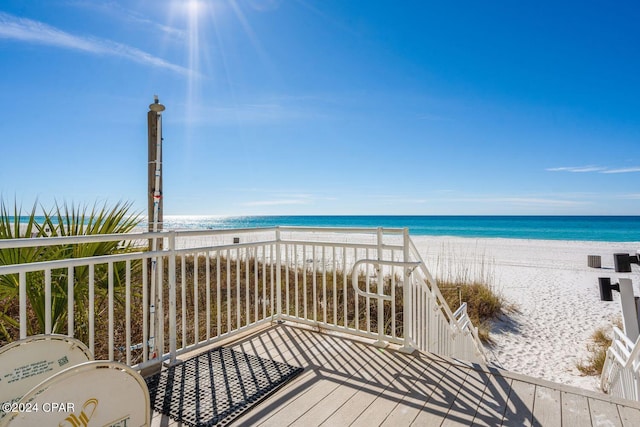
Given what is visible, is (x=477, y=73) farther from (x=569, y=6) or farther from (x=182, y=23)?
(x=182, y=23)

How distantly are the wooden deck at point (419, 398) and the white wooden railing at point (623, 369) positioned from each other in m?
0.54

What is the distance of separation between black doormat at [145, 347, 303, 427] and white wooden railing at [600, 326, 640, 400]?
233 centimetres

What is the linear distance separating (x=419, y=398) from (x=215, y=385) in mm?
1325

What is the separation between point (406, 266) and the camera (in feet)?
9.18

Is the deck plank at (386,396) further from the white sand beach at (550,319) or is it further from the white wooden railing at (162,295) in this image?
the white sand beach at (550,319)

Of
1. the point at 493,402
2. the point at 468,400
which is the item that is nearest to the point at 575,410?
the point at 493,402

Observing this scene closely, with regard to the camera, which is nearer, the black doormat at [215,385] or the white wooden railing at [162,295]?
the black doormat at [215,385]

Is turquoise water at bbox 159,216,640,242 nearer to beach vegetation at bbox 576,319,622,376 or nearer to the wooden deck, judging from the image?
the wooden deck

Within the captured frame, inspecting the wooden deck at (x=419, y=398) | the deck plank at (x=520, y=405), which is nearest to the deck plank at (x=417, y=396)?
the wooden deck at (x=419, y=398)

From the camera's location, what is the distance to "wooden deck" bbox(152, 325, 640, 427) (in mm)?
1881

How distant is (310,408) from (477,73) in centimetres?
823

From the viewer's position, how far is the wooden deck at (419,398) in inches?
74.0

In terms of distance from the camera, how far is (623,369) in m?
2.89

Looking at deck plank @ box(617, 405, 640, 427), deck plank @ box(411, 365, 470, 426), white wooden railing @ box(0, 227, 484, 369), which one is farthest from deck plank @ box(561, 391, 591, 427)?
white wooden railing @ box(0, 227, 484, 369)
